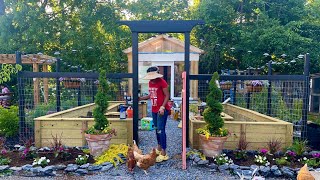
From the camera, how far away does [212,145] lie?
4.73 m

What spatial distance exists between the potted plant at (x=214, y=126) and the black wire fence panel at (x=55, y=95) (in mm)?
2077

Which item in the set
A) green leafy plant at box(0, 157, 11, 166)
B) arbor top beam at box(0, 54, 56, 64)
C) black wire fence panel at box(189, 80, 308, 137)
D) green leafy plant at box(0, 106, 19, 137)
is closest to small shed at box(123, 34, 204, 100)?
black wire fence panel at box(189, 80, 308, 137)

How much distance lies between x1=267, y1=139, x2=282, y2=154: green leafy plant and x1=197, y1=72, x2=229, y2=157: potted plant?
0.83 metres

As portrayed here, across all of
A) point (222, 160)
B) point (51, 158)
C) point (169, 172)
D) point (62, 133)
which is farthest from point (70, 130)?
point (222, 160)

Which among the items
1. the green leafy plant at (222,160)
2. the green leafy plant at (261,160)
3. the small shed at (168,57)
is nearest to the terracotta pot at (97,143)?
the green leafy plant at (222,160)

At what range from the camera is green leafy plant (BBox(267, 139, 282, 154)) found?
194 inches

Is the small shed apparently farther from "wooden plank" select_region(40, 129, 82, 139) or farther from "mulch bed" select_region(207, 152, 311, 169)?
"mulch bed" select_region(207, 152, 311, 169)

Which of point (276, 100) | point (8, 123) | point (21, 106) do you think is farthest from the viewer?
point (276, 100)

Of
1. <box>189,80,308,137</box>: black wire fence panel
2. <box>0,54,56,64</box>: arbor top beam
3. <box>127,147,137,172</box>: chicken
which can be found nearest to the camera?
<box>127,147,137,172</box>: chicken

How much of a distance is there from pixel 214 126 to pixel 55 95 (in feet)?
20.4

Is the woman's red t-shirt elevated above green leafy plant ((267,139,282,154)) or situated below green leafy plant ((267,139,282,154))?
above

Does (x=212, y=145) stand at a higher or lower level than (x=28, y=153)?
higher

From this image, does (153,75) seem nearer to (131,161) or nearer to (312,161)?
(131,161)

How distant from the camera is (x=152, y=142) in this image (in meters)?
6.03
